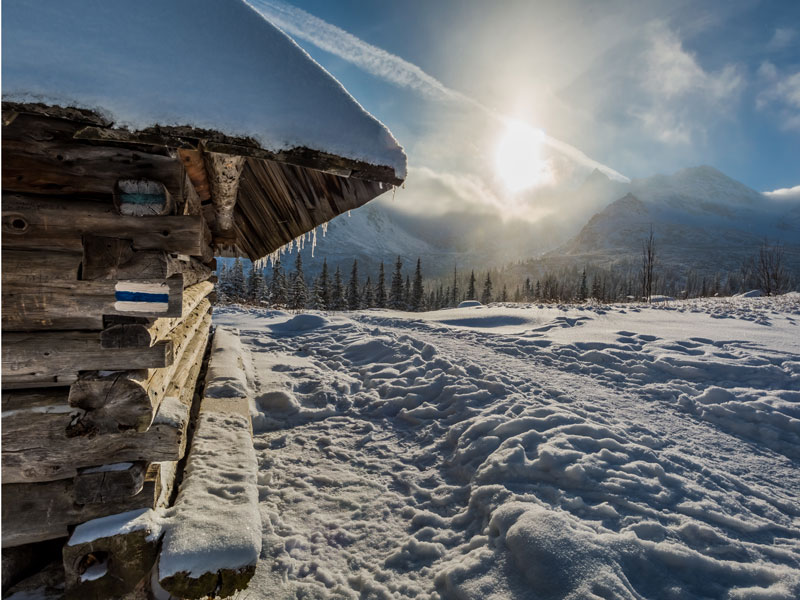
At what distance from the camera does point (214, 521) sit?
8.79 feet

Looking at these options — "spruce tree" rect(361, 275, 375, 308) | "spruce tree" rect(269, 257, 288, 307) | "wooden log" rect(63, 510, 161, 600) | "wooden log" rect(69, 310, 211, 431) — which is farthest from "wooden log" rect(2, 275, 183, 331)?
"spruce tree" rect(361, 275, 375, 308)

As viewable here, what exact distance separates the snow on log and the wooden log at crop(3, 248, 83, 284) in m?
1.92

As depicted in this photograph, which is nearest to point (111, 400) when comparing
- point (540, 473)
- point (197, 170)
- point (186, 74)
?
point (186, 74)

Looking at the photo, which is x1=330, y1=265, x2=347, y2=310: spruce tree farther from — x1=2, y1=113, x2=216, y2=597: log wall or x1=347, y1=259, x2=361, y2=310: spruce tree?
x1=2, y1=113, x2=216, y2=597: log wall

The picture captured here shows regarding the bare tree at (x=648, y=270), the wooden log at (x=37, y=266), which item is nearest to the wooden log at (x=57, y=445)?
the wooden log at (x=37, y=266)

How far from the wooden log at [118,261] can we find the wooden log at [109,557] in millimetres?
1713

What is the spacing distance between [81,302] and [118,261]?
0.37 m

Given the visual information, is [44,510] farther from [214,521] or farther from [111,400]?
[214,521]

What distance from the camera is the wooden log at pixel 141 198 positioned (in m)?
2.51

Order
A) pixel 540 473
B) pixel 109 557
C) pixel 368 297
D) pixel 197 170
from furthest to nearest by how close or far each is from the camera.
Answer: pixel 368 297, pixel 540 473, pixel 197 170, pixel 109 557

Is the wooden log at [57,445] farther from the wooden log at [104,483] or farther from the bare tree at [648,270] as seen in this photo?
the bare tree at [648,270]

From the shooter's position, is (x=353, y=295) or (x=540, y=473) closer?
(x=540, y=473)

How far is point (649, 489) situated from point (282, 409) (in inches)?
205

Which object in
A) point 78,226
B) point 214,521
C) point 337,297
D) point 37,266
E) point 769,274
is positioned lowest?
point 214,521
